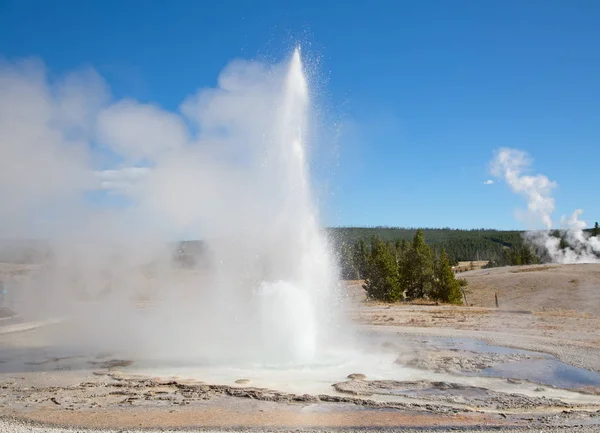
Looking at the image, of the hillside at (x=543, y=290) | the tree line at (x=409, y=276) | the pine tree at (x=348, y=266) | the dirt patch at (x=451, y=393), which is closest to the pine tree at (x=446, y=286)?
the tree line at (x=409, y=276)

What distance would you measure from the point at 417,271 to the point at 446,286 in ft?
9.88

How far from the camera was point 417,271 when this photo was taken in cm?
3678

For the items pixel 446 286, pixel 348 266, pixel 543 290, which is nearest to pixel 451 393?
pixel 446 286

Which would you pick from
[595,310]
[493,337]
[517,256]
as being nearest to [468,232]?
[517,256]

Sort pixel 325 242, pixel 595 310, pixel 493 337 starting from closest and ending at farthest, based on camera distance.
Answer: pixel 325 242, pixel 493 337, pixel 595 310

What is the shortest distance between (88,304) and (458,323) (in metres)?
16.1

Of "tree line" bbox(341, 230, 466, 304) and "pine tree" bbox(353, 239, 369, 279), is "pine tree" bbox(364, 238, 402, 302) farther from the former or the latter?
"pine tree" bbox(353, 239, 369, 279)

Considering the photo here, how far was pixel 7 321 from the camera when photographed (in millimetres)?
22062

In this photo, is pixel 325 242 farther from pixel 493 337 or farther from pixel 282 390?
pixel 493 337

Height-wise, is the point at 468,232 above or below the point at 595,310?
above

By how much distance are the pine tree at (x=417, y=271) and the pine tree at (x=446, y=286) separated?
41.0 inches

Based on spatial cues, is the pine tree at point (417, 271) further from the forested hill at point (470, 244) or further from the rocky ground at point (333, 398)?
the forested hill at point (470, 244)

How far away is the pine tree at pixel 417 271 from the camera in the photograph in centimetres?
3634

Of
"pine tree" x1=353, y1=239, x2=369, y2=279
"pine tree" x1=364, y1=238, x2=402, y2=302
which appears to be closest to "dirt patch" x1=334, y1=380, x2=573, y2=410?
"pine tree" x1=364, y1=238, x2=402, y2=302
